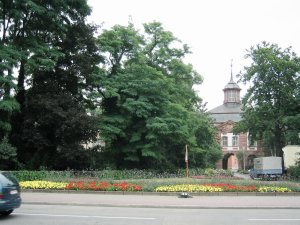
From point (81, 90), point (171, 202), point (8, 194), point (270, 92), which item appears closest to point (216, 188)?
point (171, 202)

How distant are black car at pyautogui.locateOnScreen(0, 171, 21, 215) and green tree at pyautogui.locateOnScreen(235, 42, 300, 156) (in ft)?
124

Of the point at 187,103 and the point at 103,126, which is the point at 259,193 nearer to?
the point at 103,126

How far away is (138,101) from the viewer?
3834 centimetres

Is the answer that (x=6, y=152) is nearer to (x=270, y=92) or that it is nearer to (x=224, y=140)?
(x=270, y=92)

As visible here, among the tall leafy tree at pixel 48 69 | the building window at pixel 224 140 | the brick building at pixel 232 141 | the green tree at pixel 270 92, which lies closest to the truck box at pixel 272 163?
the green tree at pixel 270 92

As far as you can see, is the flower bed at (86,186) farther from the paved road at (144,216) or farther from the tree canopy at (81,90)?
the tree canopy at (81,90)

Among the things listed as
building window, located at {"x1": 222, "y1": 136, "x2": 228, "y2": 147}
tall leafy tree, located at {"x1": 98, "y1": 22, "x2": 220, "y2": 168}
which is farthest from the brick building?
tall leafy tree, located at {"x1": 98, "y1": 22, "x2": 220, "y2": 168}

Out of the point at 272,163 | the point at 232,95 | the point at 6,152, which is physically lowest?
the point at 6,152

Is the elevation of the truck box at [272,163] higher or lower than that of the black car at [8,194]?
higher

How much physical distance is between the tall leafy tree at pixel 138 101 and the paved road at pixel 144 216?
70.5ft

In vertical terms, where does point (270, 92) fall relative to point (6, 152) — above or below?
above

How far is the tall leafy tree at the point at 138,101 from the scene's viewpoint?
3844 centimetres

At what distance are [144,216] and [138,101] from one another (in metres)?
25.0

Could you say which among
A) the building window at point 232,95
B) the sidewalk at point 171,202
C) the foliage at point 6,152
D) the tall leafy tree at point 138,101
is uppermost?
the building window at point 232,95
